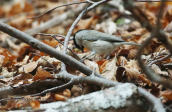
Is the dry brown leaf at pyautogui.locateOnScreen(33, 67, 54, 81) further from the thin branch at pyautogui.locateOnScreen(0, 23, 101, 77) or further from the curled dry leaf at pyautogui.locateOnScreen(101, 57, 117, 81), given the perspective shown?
the curled dry leaf at pyautogui.locateOnScreen(101, 57, 117, 81)

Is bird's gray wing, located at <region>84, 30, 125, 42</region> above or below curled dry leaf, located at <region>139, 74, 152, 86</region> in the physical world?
above

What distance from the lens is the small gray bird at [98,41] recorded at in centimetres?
353

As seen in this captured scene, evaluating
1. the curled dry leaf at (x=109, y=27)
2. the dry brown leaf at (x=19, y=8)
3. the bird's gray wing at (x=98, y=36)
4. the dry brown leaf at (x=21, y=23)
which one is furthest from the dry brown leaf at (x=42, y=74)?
the dry brown leaf at (x=19, y=8)

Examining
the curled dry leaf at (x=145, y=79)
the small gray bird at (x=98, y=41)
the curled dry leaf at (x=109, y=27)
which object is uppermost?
the curled dry leaf at (x=109, y=27)

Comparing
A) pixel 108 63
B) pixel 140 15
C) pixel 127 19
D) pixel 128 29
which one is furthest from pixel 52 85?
pixel 127 19

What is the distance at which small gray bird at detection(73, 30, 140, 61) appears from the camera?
353 cm

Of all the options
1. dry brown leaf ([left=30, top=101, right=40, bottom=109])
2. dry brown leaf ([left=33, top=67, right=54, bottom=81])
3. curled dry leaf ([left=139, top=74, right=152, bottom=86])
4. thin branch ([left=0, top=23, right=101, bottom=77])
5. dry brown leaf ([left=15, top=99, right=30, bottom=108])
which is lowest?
dry brown leaf ([left=15, top=99, right=30, bottom=108])

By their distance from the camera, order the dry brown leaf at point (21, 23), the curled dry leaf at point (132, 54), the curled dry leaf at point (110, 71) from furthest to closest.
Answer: the dry brown leaf at point (21, 23) < the curled dry leaf at point (132, 54) < the curled dry leaf at point (110, 71)

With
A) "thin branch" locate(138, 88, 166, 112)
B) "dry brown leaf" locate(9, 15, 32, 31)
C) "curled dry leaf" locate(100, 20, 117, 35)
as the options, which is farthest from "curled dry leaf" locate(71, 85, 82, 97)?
"dry brown leaf" locate(9, 15, 32, 31)

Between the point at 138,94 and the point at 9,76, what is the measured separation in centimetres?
207

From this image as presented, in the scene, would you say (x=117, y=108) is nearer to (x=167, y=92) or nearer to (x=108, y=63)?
(x=167, y=92)

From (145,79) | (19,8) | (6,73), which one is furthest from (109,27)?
(19,8)

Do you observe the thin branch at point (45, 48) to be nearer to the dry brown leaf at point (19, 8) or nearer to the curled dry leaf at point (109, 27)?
the curled dry leaf at point (109, 27)

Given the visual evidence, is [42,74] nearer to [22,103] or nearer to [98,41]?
[22,103]
